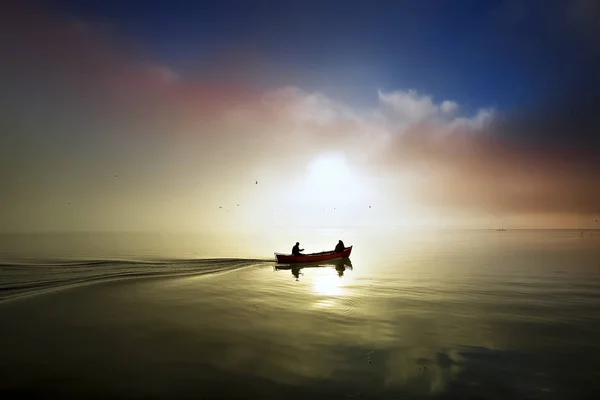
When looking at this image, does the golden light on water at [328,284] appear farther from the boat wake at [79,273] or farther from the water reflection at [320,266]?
the boat wake at [79,273]

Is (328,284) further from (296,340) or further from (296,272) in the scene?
(296,340)

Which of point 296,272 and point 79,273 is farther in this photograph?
point 296,272

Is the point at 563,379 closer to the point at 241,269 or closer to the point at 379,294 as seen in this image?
the point at 379,294

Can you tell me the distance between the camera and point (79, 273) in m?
36.7

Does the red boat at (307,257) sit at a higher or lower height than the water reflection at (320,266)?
higher

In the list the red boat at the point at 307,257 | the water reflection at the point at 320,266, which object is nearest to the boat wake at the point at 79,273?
the red boat at the point at 307,257

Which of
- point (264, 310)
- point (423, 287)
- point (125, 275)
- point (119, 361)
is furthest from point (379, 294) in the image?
point (125, 275)

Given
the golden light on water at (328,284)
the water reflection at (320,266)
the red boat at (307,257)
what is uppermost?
the red boat at (307,257)

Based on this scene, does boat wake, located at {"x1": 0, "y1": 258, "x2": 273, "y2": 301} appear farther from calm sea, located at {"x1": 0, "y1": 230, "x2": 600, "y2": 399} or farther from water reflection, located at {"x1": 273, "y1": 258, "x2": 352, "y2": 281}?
water reflection, located at {"x1": 273, "y1": 258, "x2": 352, "y2": 281}

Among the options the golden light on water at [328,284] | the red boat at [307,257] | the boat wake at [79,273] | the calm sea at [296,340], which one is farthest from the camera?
the red boat at [307,257]

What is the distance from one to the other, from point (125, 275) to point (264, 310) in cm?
2225

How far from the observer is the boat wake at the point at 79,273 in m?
28.2

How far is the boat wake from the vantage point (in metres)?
28.2

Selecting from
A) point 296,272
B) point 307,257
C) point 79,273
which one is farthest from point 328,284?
point 79,273
